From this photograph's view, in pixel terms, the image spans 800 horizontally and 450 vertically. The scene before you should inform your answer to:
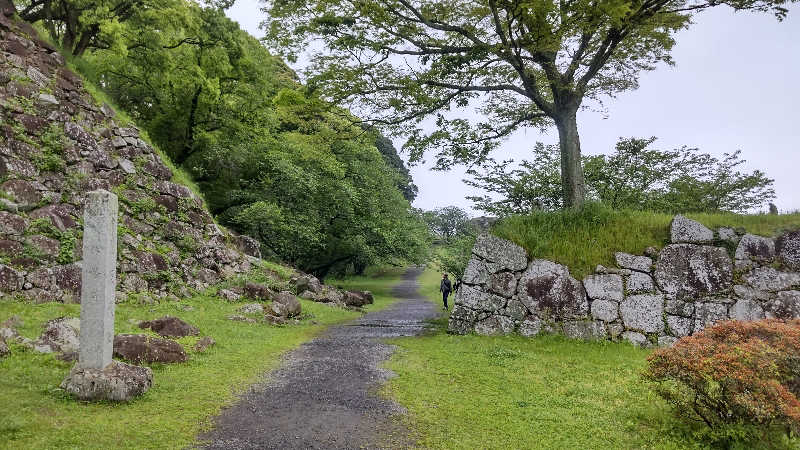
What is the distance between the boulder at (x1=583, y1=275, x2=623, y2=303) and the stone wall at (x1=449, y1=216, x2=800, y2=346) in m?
0.02

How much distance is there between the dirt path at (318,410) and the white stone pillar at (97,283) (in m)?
2.24

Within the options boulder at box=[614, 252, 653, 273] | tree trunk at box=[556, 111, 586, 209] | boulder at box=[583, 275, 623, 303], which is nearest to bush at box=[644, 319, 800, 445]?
boulder at box=[583, 275, 623, 303]

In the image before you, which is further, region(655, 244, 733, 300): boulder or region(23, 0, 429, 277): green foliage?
region(23, 0, 429, 277): green foliage

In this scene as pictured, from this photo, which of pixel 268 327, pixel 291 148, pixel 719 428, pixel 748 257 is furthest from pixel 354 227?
pixel 719 428

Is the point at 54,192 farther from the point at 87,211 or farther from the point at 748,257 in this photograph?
the point at 748,257

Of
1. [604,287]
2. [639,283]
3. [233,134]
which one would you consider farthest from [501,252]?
[233,134]

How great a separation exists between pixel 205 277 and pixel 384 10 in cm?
1081

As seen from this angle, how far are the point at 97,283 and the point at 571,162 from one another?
12572 millimetres

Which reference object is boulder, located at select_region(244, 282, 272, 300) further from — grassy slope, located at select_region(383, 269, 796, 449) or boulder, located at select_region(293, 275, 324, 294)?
grassy slope, located at select_region(383, 269, 796, 449)

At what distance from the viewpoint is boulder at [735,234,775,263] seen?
11.4 metres

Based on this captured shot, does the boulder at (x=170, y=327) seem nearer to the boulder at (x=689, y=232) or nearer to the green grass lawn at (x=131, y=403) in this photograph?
the green grass lawn at (x=131, y=403)

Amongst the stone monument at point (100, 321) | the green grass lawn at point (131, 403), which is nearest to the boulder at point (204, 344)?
the green grass lawn at point (131, 403)

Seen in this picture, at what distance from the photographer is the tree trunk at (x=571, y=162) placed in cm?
1379

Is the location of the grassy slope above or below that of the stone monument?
below
